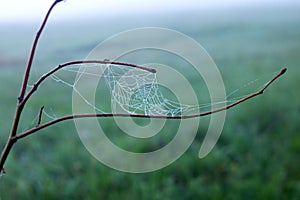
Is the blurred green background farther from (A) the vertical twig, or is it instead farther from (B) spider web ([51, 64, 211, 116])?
(A) the vertical twig

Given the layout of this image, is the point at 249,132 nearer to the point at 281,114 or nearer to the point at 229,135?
the point at 229,135

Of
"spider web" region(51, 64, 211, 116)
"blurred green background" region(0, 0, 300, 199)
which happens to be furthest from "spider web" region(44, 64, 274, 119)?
"blurred green background" region(0, 0, 300, 199)

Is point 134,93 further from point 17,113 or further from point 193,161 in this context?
point 193,161

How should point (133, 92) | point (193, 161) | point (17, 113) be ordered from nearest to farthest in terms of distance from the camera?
1. point (17, 113)
2. point (133, 92)
3. point (193, 161)

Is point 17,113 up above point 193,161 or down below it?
above

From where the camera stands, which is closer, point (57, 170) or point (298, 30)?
point (57, 170)

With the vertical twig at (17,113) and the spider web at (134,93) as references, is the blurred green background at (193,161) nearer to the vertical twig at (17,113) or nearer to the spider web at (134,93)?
the spider web at (134,93)

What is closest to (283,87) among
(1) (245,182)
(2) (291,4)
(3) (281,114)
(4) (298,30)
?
(3) (281,114)

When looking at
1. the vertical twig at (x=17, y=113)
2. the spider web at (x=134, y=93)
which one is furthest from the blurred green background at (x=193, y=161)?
the vertical twig at (x=17, y=113)

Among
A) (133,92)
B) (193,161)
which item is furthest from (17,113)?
(193,161)

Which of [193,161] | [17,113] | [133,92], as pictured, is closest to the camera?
[17,113]

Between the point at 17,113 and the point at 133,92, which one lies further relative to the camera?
the point at 133,92
